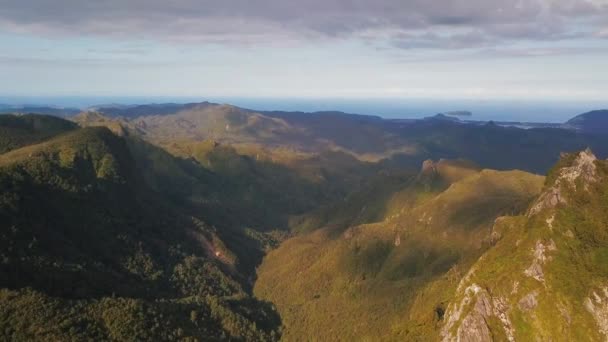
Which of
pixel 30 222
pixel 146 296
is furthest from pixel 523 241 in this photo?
pixel 30 222

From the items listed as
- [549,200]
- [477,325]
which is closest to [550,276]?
[477,325]

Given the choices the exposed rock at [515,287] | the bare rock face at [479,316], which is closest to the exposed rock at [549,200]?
the exposed rock at [515,287]

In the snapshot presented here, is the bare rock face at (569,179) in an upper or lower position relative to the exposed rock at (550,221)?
upper

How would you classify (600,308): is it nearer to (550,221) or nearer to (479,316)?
(479,316)

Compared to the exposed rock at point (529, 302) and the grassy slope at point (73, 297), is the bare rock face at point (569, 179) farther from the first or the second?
the grassy slope at point (73, 297)

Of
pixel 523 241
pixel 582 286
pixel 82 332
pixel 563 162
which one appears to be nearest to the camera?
pixel 582 286

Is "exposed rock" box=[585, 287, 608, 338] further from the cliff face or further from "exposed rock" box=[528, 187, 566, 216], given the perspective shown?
"exposed rock" box=[528, 187, 566, 216]

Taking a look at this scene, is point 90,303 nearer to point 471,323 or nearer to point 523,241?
point 471,323
